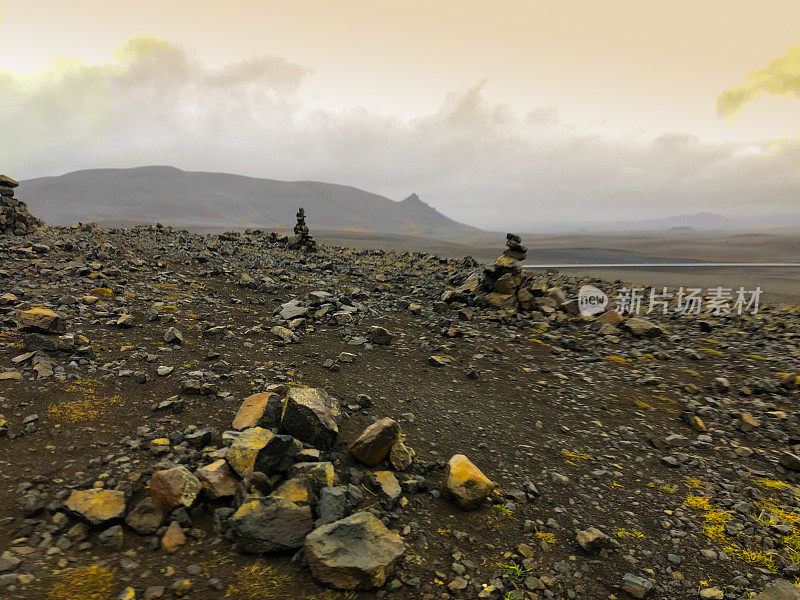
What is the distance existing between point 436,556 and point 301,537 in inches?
58.9

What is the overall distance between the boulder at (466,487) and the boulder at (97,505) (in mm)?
3811

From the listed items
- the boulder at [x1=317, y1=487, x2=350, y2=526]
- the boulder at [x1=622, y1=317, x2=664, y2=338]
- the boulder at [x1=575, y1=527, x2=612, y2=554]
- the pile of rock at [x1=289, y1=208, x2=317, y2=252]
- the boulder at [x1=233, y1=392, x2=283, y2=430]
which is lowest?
the boulder at [x1=575, y1=527, x2=612, y2=554]

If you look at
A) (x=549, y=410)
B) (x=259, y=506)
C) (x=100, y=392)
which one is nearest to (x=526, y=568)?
(x=259, y=506)

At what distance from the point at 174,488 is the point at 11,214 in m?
24.8

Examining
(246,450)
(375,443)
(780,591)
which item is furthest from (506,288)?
(246,450)

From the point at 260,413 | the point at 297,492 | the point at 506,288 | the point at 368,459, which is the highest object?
the point at 506,288

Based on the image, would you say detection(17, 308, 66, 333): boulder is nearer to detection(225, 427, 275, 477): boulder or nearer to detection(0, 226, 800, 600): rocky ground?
detection(0, 226, 800, 600): rocky ground

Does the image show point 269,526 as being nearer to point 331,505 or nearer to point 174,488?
point 331,505

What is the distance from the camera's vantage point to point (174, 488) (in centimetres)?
423

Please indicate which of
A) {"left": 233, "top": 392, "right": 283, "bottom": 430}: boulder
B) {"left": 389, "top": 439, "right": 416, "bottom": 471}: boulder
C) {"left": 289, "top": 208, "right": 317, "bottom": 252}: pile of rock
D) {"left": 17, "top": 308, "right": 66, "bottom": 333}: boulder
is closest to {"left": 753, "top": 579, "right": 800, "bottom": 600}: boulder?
{"left": 389, "top": 439, "right": 416, "bottom": 471}: boulder

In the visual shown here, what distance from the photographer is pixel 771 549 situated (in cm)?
450

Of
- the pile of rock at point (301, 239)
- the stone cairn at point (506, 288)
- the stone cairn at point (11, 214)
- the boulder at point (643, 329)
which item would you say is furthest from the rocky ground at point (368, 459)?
the pile of rock at point (301, 239)

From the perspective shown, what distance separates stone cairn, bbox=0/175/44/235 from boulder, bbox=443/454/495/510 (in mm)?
25280

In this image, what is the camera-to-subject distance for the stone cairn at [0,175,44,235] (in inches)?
769
